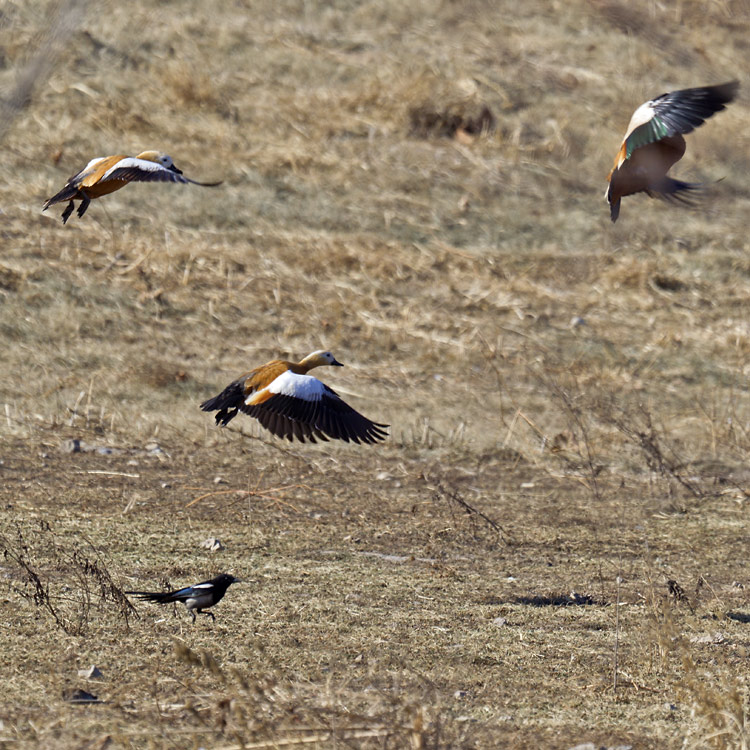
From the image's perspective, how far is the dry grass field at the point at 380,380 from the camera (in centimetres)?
465

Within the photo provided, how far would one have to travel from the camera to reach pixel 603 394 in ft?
33.6

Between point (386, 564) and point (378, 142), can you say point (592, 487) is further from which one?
point (378, 142)

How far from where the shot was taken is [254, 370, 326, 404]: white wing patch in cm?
648

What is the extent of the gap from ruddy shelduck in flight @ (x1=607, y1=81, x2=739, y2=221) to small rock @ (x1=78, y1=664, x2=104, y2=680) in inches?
121

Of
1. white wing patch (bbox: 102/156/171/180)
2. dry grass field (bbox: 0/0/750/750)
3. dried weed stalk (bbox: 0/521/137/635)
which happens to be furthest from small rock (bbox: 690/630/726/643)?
white wing patch (bbox: 102/156/171/180)

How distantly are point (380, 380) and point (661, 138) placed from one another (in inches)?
200

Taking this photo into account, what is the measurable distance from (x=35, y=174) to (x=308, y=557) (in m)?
6.92

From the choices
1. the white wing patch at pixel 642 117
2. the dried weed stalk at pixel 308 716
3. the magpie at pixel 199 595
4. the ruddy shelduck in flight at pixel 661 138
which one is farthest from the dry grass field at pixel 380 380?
the white wing patch at pixel 642 117

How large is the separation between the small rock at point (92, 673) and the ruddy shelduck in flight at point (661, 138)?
10.0 feet

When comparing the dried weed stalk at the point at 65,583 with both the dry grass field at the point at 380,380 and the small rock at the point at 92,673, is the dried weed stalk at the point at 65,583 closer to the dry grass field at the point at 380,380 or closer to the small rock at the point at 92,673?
the dry grass field at the point at 380,380

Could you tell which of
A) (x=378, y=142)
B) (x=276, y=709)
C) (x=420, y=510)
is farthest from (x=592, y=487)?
(x=378, y=142)

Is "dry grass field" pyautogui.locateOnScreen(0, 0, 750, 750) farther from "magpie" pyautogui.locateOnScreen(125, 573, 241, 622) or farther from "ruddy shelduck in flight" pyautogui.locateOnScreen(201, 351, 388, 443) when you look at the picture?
"ruddy shelduck in flight" pyautogui.locateOnScreen(201, 351, 388, 443)

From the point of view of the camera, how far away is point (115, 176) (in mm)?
5949

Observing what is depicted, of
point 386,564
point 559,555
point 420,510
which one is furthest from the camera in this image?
point 420,510
